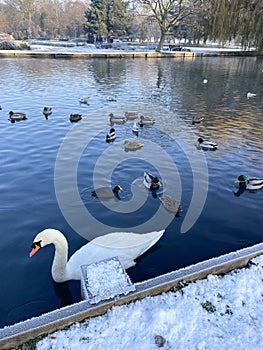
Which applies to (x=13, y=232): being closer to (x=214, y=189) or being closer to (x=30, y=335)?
(x=30, y=335)

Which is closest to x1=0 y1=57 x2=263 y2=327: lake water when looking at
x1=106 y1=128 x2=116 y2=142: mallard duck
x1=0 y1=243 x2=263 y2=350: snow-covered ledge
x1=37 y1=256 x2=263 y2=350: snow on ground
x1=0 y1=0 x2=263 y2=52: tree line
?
x1=106 y1=128 x2=116 y2=142: mallard duck

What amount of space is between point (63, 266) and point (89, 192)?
3936mm

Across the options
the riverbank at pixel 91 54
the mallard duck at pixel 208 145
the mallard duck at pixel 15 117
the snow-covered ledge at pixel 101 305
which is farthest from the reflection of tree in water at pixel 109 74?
the snow-covered ledge at pixel 101 305

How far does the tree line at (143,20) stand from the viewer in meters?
18.1

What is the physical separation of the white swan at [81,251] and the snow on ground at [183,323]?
4.64 feet

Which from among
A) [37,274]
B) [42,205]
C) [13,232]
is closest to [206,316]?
[37,274]

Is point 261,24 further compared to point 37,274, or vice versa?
point 261,24

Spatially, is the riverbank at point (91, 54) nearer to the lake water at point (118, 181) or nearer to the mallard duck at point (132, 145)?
the lake water at point (118, 181)

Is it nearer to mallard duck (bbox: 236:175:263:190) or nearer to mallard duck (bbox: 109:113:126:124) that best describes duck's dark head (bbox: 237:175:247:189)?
mallard duck (bbox: 236:175:263:190)

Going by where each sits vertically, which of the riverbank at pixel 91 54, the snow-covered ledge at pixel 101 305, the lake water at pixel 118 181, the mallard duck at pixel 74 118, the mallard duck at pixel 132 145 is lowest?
the lake water at pixel 118 181

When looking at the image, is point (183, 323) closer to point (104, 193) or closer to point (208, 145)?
point (104, 193)

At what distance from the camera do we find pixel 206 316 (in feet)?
14.4

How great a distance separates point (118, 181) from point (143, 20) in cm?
8306

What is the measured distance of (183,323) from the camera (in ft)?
14.1
